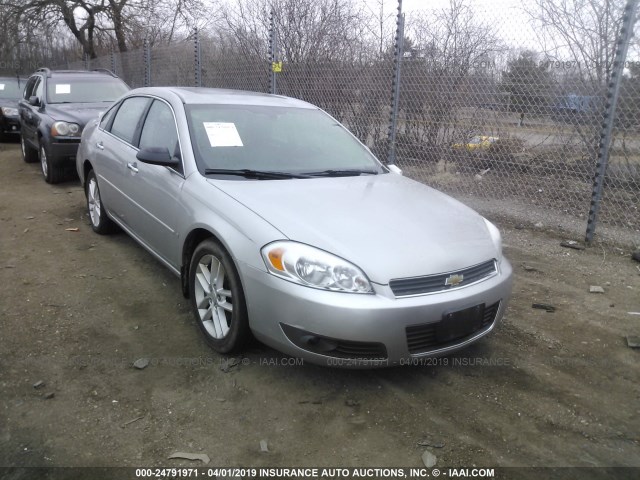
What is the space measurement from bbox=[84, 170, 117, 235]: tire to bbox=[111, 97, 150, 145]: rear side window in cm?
65

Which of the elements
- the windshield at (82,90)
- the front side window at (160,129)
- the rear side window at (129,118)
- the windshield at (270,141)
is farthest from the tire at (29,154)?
the windshield at (270,141)

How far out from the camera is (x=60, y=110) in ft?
25.7

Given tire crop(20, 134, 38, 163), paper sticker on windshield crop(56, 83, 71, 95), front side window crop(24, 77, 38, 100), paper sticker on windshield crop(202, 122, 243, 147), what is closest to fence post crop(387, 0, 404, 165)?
paper sticker on windshield crop(202, 122, 243, 147)

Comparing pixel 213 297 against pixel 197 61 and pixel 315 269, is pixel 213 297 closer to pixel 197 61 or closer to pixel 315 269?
pixel 315 269

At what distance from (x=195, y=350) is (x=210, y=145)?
4.60ft

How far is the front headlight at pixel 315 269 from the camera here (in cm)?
260

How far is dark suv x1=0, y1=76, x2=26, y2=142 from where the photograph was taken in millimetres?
12940

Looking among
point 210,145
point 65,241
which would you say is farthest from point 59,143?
point 210,145

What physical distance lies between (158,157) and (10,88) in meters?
13.3

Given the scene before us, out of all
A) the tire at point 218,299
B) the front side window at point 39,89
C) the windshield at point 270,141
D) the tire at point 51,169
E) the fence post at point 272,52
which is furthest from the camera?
the front side window at point 39,89

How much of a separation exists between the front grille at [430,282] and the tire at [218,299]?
0.88m

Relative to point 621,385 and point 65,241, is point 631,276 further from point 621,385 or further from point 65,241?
point 65,241

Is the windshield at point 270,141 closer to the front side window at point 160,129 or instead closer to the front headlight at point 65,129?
the front side window at point 160,129

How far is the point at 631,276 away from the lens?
4.73 metres
